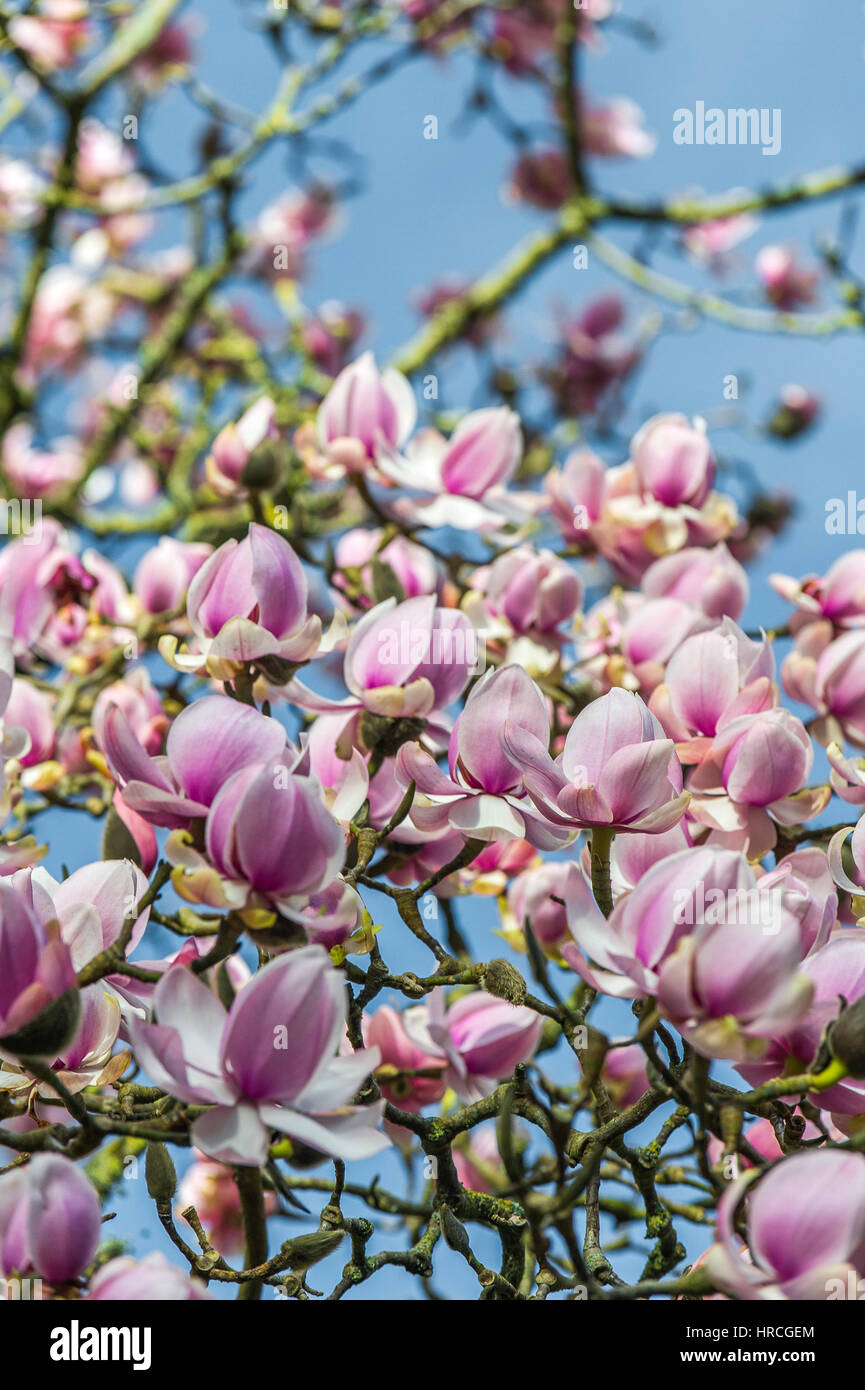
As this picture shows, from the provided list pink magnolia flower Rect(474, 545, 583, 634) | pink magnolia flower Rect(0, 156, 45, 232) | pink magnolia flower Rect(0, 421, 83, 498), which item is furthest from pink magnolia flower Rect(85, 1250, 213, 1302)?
pink magnolia flower Rect(0, 156, 45, 232)

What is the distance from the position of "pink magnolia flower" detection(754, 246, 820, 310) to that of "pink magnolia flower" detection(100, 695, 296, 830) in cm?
378

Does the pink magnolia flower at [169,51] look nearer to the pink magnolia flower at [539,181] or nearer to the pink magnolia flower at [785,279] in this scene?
the pink magnolia flower at [539,181]

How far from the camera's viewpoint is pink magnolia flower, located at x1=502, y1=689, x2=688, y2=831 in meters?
0.83

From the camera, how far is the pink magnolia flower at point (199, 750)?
2.62 feet

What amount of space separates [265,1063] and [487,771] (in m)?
0.32

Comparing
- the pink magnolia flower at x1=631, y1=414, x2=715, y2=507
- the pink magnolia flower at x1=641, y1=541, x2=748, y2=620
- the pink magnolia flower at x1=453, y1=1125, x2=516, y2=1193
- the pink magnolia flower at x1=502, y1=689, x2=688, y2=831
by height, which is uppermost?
the pink magnolia flower at x1=631, y1=414, x2=715, y2=507

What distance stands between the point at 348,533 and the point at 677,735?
0.82m

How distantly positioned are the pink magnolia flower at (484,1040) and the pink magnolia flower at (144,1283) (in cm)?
27

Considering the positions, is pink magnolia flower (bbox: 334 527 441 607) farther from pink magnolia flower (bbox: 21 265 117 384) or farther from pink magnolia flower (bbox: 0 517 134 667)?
pink magnolia flower (bbox: 21 265 117 384)

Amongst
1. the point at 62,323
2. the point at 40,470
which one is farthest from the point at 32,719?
the point at 62,323

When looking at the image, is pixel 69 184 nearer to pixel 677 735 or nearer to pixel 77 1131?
pixel 677 735

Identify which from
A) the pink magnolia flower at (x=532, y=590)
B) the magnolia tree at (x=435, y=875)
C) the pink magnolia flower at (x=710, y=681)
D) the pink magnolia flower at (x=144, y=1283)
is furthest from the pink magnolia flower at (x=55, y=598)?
the pink magnolia flower at (x=144, y=1283)

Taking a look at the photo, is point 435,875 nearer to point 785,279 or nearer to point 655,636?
point 655,636
